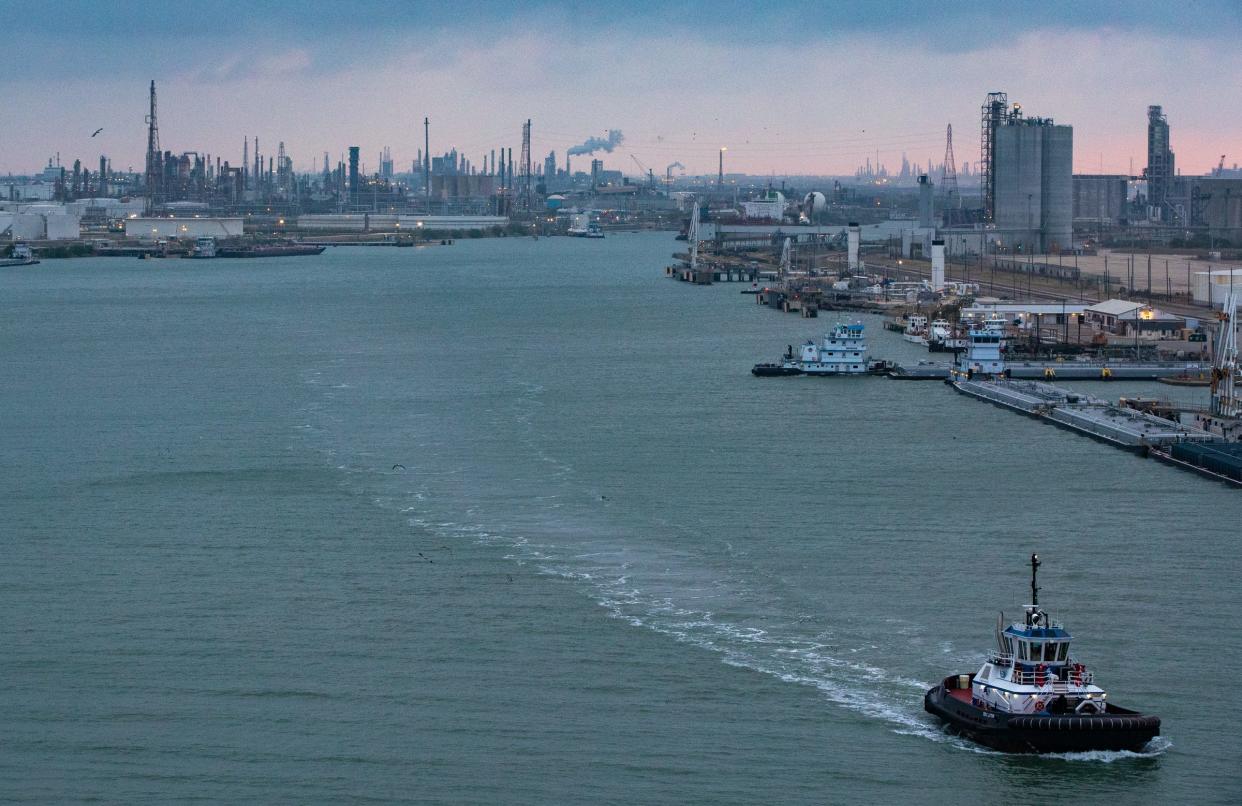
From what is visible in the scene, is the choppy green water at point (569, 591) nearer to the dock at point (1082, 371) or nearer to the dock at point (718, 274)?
the dock at point (1082, 371)

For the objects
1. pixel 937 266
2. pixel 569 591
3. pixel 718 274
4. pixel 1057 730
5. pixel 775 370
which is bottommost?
pixel 1057 730

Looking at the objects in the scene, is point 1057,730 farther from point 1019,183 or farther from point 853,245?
point 1019,183

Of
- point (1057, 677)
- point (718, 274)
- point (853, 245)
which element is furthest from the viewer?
point (718, 274)

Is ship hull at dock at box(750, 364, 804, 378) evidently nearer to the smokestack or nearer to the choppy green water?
the choppy green water

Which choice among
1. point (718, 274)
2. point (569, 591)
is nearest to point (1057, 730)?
point (569, 591)

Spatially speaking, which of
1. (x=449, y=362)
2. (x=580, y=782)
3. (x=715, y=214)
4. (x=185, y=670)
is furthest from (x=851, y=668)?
(x=715, y=214)

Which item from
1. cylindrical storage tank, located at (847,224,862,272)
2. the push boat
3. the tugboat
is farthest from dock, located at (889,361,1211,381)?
cylindrical storage tank, located at (847,224,862,272)
